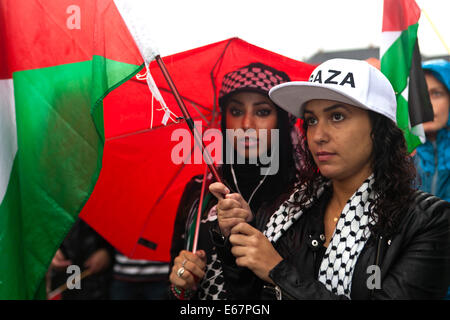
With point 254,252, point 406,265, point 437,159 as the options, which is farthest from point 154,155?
point 437,159

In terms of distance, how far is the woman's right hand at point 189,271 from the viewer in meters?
1.89

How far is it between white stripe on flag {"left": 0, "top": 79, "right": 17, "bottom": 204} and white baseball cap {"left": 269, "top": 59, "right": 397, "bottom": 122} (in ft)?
3.77

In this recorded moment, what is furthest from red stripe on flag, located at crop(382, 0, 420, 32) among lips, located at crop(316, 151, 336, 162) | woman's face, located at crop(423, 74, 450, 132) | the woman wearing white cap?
lips, located at crop(316, 151, 336, 162)

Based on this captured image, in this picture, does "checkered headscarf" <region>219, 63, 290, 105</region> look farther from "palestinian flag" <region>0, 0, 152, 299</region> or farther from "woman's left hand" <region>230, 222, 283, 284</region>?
"woman's left hand" <region>230, 222, 283, 284</region>

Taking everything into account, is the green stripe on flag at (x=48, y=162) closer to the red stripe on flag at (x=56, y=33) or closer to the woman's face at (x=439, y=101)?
the red stripe on flag at (x=56, y=33)

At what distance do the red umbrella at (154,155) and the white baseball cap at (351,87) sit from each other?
64 cm

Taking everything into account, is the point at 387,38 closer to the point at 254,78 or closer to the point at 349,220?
the point at 254,78

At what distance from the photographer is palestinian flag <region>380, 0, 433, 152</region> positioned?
91.5 inches

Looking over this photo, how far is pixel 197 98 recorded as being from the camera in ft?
7.55

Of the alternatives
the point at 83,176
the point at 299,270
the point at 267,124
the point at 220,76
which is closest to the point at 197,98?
the point at 220,76

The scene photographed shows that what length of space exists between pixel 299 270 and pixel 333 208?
0.31m

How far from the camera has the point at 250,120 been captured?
220 cm

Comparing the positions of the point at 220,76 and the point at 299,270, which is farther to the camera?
the point at 220,76

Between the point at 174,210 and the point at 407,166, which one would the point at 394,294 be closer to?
the point at 407,166
